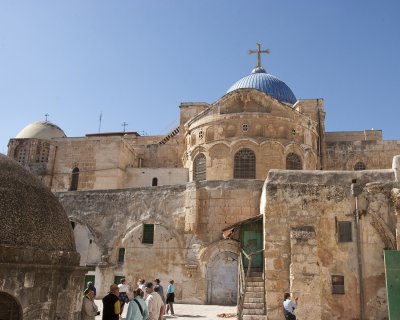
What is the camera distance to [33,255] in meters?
5.59

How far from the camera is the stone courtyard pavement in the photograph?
1238 cm

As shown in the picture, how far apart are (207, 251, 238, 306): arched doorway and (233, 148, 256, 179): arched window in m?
5.62

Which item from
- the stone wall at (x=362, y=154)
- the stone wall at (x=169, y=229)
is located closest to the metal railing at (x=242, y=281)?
the stone wall at (x=169, y=229)

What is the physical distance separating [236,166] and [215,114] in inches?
119

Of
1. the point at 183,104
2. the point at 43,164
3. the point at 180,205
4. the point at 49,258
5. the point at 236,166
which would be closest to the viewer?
the point at 49,258

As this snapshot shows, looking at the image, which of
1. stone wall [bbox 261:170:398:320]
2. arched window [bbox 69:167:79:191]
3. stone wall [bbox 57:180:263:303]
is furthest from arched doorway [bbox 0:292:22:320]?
arched window [bbox 69:167:79:191]

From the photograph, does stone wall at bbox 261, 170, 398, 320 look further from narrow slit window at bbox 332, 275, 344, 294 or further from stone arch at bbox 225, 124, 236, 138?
stone arch at bbox 225, 124, 236, 138

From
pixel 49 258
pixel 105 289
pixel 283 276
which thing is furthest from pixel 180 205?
pixel 49 258

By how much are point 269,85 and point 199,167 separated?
8.50 metres

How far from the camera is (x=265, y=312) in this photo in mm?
12555

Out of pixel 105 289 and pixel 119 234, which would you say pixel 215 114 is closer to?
pixel 119 234

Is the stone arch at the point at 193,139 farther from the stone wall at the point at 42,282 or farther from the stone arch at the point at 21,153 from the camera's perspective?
the stone wall at the point at 42,282

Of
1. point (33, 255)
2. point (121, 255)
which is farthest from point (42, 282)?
point (121, 255)

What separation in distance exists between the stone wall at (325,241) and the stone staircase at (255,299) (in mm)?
333
